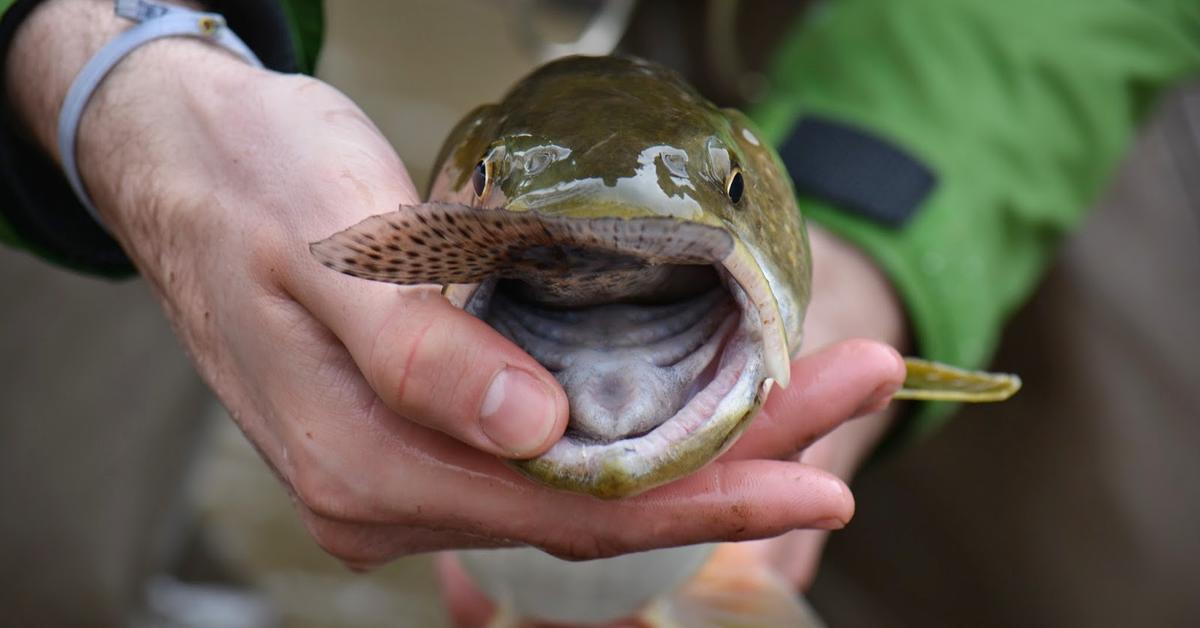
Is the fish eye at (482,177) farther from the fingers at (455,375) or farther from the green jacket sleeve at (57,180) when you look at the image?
the green jacket sleeve at (57,180)

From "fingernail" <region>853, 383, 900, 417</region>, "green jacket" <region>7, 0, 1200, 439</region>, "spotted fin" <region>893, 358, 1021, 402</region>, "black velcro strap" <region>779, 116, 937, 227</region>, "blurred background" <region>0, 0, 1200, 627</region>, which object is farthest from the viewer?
"blurred background" <region>0, 0, 1200, 627</region>

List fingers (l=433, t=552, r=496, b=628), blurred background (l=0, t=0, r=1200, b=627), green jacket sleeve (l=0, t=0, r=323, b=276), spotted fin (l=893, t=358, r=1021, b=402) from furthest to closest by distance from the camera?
blurred background (l=0, t=0, r=1200, b=627) → fingers (l=433, t=552, r=496, b=628) → green jacket sleeve (l=0, t=0, r=323, b=276) → spotted fin (l=893, t=358, r=1021, b=402)

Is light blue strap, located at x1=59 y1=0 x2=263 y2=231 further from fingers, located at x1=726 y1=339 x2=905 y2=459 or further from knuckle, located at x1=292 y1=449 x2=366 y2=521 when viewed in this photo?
fingers, located at x1=726 y1=339 x2=905 y2=459

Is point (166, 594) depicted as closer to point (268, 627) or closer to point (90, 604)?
point (268, 627)

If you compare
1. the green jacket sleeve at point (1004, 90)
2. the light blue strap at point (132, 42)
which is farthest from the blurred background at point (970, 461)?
the light blue strap at point (132, 42)

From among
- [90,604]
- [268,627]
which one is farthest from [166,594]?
[90,604]

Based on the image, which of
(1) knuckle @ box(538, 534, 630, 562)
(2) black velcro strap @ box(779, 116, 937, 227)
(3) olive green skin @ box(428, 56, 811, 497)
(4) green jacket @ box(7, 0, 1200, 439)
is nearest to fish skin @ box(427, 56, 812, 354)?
(3) olive green skin @ box(428, 56, 811, 497)
